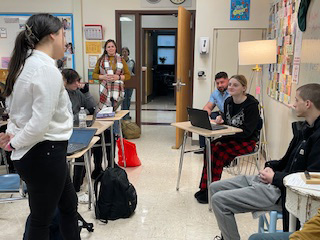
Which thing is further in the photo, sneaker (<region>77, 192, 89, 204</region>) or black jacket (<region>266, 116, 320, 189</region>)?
sneaker (<region>77, 192, 89, 204</region>)

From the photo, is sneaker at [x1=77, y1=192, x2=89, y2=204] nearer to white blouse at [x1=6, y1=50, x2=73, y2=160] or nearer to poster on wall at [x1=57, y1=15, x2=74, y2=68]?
white blouse at [x1=6, y1=50, x2=73, y2=160]

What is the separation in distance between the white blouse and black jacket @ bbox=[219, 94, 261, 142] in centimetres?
180

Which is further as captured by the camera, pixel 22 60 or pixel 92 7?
pixel 92 7

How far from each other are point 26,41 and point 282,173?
1507 mm

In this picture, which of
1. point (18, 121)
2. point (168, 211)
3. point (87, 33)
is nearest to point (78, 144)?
point (18, 121)

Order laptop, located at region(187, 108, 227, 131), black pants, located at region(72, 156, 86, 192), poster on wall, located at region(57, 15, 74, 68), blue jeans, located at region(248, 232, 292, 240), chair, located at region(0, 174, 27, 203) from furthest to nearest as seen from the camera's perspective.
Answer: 1. poster on wall, located at region(57, 15, 74, 68)
2. black pants, located at region(72, 156, 86, 192)
3. laptop, located at region(187, 108, 227, 131)
4. chair, located at region(0, 174, 27, 203)
5. blue jeans, located at region(248, 232, 292, 240)

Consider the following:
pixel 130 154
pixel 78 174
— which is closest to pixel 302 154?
pixel 78 174

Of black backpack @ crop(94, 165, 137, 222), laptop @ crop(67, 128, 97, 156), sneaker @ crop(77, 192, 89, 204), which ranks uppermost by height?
laptop @ crop(67, 128, 97, 156)

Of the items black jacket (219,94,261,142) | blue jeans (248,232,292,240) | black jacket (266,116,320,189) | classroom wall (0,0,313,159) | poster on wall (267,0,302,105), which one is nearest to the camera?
blue jeans (248,232,292,240)

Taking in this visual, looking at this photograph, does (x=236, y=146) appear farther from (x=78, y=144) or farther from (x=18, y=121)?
(x=18, y=121)

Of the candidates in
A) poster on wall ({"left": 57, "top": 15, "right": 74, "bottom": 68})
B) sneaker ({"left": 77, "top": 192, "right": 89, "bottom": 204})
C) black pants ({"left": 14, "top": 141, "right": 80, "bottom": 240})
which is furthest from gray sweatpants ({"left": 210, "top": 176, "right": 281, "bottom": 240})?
poster on wall ({"left": 57, "top": 15, "right": 74, "bottom": 68})

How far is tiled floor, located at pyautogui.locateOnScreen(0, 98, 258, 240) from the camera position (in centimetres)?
230

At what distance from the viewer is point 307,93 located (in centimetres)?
173

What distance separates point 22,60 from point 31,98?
0.19 m
